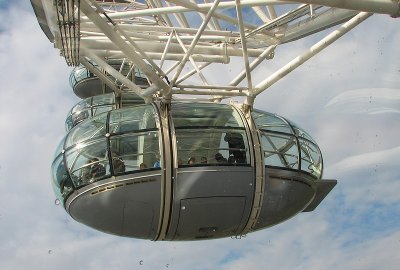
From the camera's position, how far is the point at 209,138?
48.6ft

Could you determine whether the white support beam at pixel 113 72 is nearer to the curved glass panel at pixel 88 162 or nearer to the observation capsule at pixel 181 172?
the observation capsule at pixel 181 172

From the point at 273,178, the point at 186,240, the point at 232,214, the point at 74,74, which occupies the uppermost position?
the point at 74,74

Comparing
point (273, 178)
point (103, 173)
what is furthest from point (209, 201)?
point (103, 173)

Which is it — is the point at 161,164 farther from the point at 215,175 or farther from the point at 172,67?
the point at 172,67

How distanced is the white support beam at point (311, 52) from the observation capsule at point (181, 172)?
1.00m

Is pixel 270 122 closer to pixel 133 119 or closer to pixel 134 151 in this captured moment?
pixel 133 119

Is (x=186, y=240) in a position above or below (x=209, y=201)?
below

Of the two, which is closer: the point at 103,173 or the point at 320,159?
the point at 103,173

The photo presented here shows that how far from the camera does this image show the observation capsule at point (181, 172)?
14.2m

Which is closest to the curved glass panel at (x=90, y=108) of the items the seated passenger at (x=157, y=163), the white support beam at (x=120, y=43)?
the white support beam at (x=120, y=43)

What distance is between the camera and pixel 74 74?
35062 millimetres

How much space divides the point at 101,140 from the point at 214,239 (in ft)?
12.8

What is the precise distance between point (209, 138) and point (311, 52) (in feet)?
10.8

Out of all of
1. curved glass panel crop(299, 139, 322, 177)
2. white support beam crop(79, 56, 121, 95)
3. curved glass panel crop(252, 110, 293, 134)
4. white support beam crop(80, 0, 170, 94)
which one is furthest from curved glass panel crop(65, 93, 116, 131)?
curved glass panel crop(299, 139, 322, 177)
